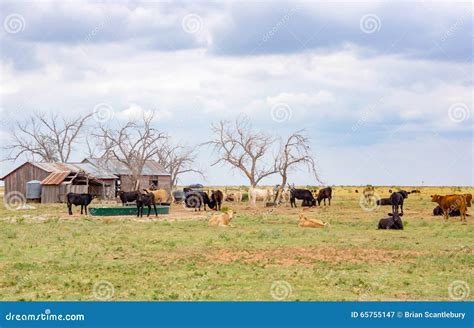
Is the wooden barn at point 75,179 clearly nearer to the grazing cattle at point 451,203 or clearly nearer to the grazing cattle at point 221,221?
the grazing cattle at point 221,221

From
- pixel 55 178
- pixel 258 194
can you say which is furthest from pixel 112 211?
pixel 55 178

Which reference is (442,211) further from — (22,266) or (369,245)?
(22,266)

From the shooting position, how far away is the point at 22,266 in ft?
52.4

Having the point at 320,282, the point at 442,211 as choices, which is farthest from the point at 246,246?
the point at 442,211

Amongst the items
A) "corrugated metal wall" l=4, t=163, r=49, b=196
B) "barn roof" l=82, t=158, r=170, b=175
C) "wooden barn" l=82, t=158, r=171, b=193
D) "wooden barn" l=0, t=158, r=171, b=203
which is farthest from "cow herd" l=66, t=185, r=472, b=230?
"corrugated metal wall" l=4, t=163, r=49, b=196

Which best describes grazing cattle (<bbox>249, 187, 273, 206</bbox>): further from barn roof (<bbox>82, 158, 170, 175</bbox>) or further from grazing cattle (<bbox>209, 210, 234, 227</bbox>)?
grazing cattle (<bbox>209, 210, 234, 227</bbox>)

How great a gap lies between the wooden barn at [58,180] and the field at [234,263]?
3031 cm

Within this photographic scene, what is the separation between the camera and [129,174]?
6350cm

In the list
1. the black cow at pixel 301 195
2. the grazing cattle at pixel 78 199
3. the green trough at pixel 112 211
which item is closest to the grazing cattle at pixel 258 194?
the black cow at pixel 301 195

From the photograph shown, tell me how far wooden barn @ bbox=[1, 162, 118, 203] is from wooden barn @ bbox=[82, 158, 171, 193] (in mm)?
1194

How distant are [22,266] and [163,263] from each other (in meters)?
3.00

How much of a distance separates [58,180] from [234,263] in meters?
42.3
